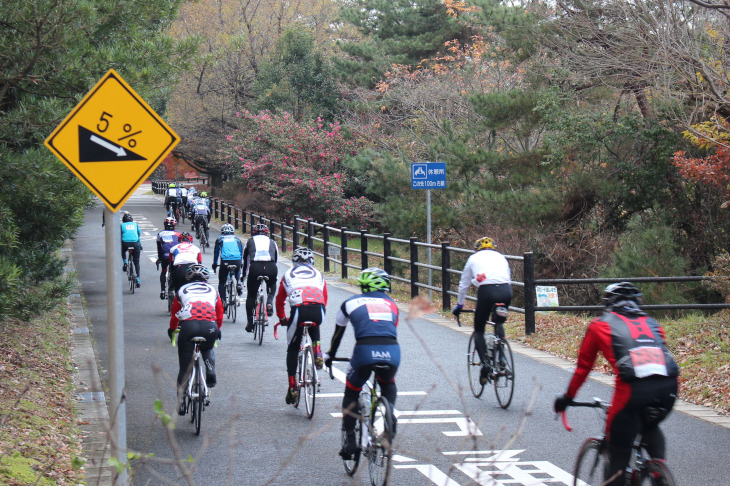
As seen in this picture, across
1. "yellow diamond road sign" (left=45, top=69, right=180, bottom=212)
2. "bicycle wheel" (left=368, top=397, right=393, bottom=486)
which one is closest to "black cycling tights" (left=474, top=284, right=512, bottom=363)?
"bicycle wheel" (left=368, top=397, right=393, bottom=486)

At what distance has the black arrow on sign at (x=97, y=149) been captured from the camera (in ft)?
17.4

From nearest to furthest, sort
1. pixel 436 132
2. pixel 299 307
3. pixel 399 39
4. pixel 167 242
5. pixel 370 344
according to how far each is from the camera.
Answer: pixel 370 344, pixel 299 307, pixel 167 242, pixel 436 132, pixel 399 39

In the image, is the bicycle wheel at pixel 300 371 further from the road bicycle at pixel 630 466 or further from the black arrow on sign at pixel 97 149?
the black arrow on sign at pixel 97 149

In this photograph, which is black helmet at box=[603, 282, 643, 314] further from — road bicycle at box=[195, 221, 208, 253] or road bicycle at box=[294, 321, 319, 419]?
road bicycle at box=[195, 221, 208, 253]

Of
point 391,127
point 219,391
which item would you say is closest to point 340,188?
point 391,127

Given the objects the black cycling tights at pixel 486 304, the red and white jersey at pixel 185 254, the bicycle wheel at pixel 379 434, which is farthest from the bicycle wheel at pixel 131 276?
the bicycle wheel at pixel 379 434

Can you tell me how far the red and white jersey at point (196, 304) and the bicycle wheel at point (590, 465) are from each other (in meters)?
4.14

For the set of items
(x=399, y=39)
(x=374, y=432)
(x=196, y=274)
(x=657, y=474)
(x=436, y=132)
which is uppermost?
(x=399, y=39)

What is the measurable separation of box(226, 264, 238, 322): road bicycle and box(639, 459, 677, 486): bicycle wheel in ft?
37.7

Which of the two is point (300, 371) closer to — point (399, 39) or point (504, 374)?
point (504, 374)

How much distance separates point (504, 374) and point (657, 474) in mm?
4367

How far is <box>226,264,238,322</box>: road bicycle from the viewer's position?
1573cm

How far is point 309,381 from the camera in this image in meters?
8.82

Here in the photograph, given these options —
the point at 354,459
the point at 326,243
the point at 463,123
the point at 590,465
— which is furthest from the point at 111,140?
the point at 463,123
